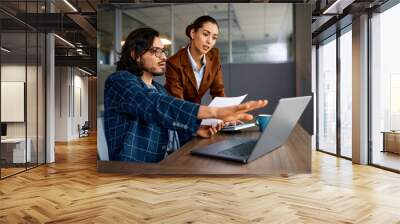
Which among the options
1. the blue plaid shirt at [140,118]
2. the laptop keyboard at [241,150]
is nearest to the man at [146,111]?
the blue plaid shirt at [140,118]

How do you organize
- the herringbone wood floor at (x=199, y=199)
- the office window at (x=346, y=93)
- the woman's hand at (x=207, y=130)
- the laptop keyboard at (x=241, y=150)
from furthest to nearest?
the office window at (x=346, y=93) < the herringbone wood floor at (x=199, y=199) < the woman's hand at (x=207, y=130) < the laptop keyboard at (x=241, y=150)

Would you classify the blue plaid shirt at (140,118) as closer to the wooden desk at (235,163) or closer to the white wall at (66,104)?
the wooden desk at (235,163)

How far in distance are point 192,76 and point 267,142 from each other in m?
1.45

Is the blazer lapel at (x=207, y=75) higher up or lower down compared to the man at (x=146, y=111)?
higher up

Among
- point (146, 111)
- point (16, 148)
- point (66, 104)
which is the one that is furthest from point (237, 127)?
point (66, 104)

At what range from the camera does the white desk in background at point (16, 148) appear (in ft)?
16.7

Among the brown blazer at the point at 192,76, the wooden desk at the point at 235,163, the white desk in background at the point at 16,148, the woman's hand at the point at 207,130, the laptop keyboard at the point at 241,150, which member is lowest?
the white desk in background at the point at 16,148

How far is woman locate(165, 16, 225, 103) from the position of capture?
223 cm

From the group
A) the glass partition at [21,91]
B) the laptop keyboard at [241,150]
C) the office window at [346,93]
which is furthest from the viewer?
the office window at [346,93]

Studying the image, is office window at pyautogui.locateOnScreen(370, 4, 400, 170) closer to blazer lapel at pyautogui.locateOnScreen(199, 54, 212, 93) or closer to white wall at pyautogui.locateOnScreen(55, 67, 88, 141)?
blazer lapel at pyautogui.locateOnScreen(199, 54, 212, 93)

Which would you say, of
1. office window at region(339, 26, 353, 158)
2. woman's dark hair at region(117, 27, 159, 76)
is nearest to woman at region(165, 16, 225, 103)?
woman's dark hair at region(117, 27, 159, 76)

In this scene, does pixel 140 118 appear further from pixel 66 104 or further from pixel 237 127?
→ pixel 66 104

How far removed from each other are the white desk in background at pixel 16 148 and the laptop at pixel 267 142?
188 inches

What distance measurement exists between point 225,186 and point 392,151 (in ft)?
10.3
